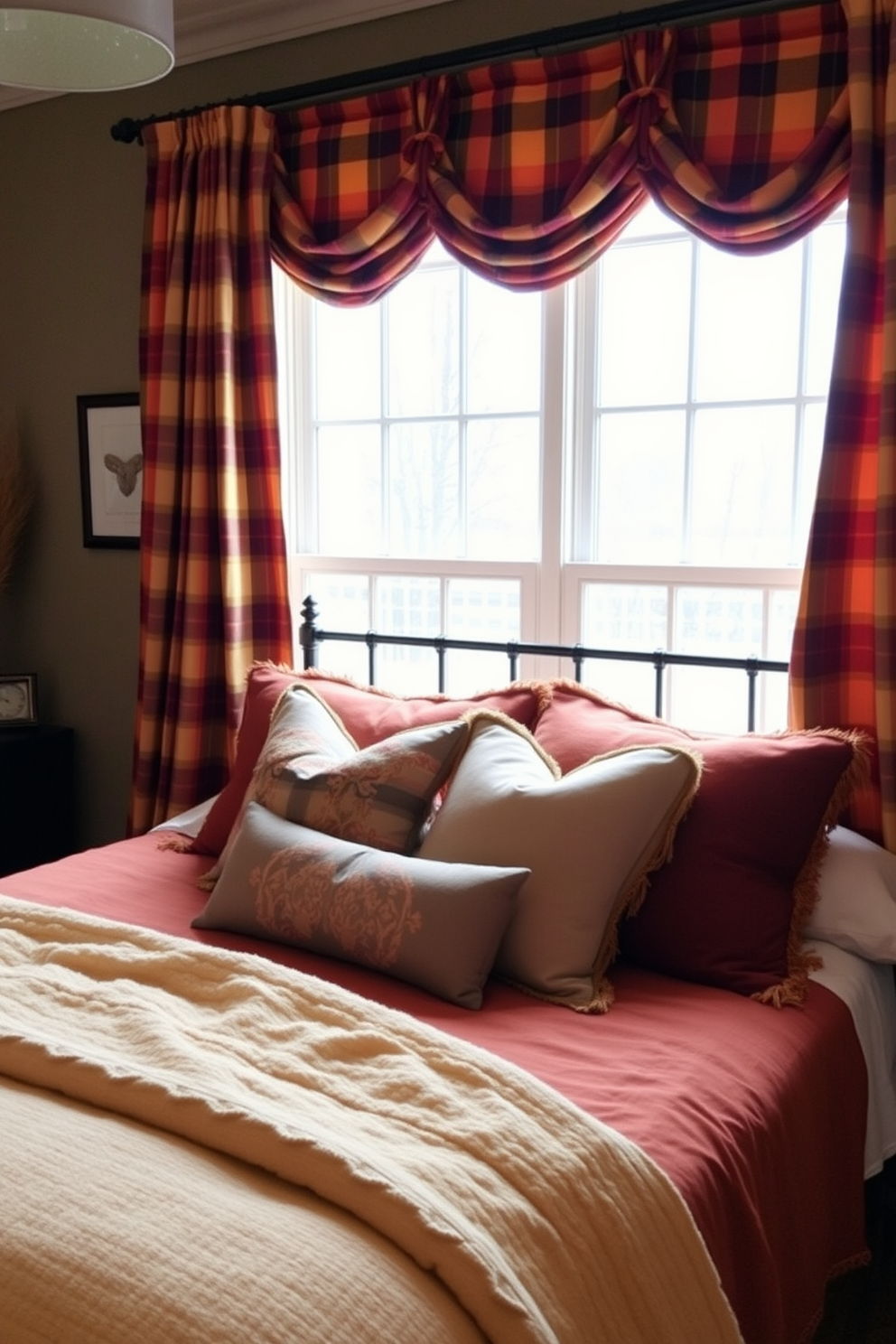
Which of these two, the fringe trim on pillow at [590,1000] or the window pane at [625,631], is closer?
the fringe trim on pillow at [590,1000]

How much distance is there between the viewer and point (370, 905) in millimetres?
1815

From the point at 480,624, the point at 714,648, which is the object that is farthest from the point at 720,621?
the point at 480,624

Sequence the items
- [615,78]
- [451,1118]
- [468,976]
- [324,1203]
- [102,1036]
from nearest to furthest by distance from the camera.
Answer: [324,1203] < [451,1118] < [102,1036] < [468,976] < [615,78]

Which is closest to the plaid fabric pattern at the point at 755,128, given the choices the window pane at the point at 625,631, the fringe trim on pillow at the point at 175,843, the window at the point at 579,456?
the window at the point at 579,456

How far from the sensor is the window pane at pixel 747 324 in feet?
8.13

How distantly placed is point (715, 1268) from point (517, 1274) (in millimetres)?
322

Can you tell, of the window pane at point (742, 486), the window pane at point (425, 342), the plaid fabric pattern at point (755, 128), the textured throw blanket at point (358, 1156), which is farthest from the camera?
the window pane at point (425, 342)

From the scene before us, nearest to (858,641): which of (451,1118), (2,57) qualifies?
(451,1118)

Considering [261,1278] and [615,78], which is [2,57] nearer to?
[615,78]

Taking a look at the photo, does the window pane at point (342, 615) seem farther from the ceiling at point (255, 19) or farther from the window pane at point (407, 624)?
the ceiling at point (255, 19)

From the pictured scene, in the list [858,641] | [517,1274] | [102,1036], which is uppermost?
[858,641]

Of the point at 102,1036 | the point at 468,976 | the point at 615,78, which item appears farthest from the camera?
the point at 615,78

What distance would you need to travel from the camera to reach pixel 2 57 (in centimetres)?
173

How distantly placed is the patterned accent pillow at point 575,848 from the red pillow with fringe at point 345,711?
35cm
